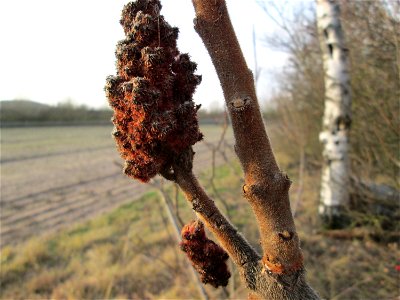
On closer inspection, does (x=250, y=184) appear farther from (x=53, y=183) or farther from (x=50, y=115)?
(x=50, y=115)

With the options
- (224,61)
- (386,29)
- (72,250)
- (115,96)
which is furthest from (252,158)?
(72,250)

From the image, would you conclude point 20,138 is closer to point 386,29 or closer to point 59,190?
point 59,190

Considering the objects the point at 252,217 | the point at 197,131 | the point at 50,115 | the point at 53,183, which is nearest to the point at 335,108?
the point at 252,217

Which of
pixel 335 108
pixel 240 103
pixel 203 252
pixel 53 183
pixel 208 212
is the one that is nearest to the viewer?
pixel 240 103

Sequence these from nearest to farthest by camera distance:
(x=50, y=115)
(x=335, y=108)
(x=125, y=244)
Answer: (x=335, y=108)
(x=125, y=244)
(x=50, y=115)

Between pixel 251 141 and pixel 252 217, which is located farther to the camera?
pixel 252 217

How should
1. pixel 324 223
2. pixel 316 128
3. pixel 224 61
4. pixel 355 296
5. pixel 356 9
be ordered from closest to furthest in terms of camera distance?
1. pixel 224 61
2. pixel 355 296
3. pixel 356 9
4. pixel 324 223
5. pixel 316 128

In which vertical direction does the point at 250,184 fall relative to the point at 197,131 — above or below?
below

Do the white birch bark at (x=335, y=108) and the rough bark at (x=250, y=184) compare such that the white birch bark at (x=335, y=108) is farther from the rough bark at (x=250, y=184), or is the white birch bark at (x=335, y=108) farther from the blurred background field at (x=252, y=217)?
the rough bark at (x=250, y=184)
